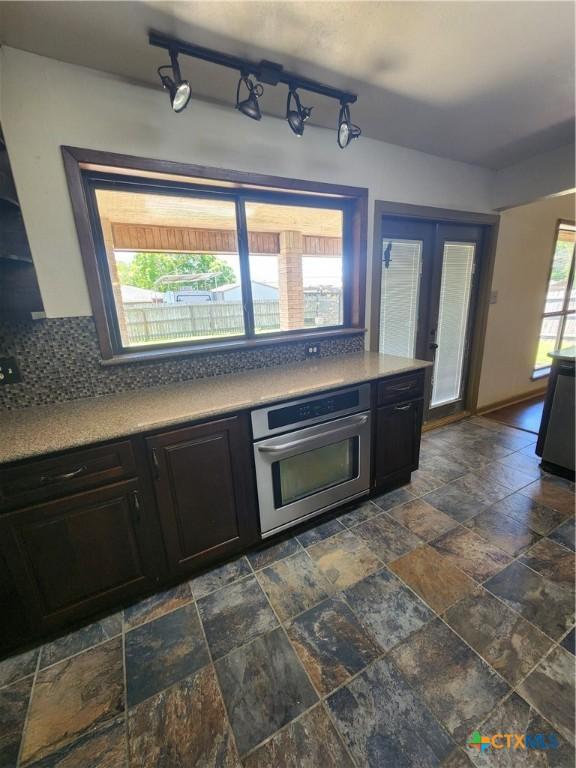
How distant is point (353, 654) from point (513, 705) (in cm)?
57

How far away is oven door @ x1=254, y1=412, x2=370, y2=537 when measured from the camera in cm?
166

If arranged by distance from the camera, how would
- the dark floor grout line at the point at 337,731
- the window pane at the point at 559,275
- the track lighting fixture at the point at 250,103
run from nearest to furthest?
the dark floor grout line at the point at 337,731 < the track lighting fixture at the point at 250,103 < the window pane at the point at 559,275

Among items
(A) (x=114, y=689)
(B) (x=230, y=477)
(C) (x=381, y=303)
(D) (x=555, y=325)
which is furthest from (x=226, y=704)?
(D) (x=555, y=325)

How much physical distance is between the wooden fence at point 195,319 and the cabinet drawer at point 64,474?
81 centimetres

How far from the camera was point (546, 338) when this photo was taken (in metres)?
4.09

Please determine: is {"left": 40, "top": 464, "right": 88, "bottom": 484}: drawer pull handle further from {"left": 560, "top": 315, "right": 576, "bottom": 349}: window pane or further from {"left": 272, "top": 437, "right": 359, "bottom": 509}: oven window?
{"left": 560, "top": 315, "right": 576, "bottom": 349}: window pane

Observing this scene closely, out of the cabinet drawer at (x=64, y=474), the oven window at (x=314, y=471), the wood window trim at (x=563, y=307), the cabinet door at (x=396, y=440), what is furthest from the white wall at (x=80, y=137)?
the wood window trim at (x=563, y=307)

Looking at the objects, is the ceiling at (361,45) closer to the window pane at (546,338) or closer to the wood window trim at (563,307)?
the wood window trim at (563,307)

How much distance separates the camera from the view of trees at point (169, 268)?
5.81 ft

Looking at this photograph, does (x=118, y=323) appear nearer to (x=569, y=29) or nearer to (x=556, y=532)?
(x=569, y=29)

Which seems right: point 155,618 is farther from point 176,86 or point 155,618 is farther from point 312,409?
point 176,86

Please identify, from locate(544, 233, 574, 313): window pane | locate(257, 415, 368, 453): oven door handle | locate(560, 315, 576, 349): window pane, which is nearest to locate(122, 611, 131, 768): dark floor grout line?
locate(257, 415, 368, 453): oven door handle

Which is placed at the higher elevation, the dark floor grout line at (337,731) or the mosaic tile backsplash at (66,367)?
the mosaic tile backsplash at (66,367)

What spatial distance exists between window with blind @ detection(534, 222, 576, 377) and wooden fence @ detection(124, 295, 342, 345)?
3456 millimetres
